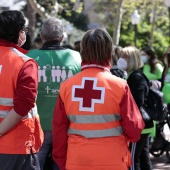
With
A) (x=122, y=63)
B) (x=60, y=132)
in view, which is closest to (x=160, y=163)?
(x=122, y=63)

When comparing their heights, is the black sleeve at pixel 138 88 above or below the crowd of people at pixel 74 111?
below

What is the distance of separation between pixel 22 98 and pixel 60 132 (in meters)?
0.41

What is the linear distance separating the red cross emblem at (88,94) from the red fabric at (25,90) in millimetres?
298

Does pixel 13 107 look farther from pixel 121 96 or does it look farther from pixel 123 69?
pixel 123 69

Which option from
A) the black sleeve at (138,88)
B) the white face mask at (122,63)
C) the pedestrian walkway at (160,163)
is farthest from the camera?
the pedestrian walkway at (160,163)

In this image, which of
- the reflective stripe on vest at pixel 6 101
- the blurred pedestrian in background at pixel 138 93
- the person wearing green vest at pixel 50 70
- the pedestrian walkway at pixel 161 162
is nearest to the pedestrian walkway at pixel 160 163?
the pedestrian walkway at pixel 161 162

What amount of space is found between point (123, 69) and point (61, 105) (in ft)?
7.63

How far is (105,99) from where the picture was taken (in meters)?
4.04

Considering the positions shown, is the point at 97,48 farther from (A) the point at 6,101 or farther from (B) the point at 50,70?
(B) the point at 50,70

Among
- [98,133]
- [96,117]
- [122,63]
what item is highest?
[96,117]

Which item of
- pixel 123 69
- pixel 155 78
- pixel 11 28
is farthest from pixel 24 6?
pixel 11 28

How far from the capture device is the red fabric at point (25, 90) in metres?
3.96

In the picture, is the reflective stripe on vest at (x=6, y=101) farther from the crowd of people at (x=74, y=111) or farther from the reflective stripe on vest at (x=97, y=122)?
the reflective stripe on vest at (x=97, y=122)

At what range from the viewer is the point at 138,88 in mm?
5855
